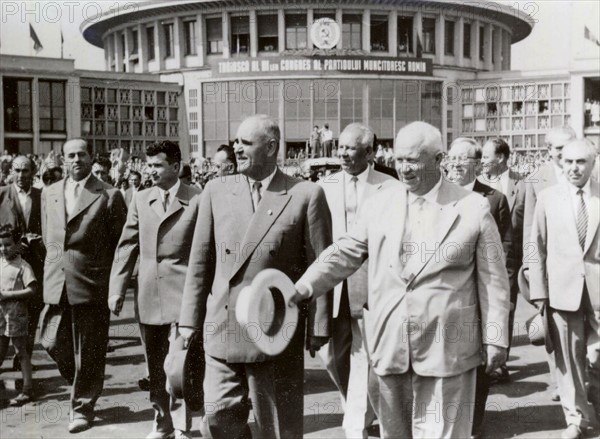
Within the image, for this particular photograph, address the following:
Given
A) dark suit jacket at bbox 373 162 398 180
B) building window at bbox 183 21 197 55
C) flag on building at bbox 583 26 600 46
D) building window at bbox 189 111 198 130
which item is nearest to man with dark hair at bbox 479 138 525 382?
dark suit jacket at bbox 373 162 398 180

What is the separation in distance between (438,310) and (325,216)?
41.4 inches

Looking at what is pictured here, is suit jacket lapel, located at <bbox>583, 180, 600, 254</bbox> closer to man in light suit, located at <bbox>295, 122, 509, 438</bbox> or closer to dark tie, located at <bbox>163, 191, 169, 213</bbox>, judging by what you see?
man in light suit, located at <bbox>295, 122, 509, 438</bbox>

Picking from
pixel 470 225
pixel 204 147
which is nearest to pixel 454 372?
pixel 470 225

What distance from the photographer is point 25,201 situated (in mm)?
7953

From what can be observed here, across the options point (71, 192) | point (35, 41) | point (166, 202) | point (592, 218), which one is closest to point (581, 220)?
point (592, 218)

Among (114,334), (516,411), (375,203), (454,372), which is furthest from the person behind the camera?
(114,334)

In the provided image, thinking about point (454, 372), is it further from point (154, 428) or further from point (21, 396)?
point (21, 396)

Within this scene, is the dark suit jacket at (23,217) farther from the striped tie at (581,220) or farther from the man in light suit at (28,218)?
the striped tie at (581,220)

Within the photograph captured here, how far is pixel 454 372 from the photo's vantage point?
13.3 ft

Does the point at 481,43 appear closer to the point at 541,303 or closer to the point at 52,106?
the point at 52,106

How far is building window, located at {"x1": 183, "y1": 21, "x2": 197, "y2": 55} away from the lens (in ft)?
181

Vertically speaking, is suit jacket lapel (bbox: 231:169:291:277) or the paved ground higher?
suit jacket lapel (bbox: 231:169:291:277)

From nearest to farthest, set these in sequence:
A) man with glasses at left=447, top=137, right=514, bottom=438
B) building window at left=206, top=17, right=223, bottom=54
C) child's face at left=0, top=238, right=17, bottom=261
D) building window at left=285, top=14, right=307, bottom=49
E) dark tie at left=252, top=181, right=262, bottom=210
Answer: dark tie at left=252, top=181, right=262, bottom=210 < man with glasses at left=447, top=137, right=514, bottom=438 < child's face at left=0, top=238, right=17, bottom=261 < building window at left=285, top=14, right=307, bottom=49 < building window at left=206, top=17, right=223, bottom=54

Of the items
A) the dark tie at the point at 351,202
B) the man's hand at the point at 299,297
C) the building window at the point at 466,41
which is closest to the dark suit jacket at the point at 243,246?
the man's hand at the point at 299,297
